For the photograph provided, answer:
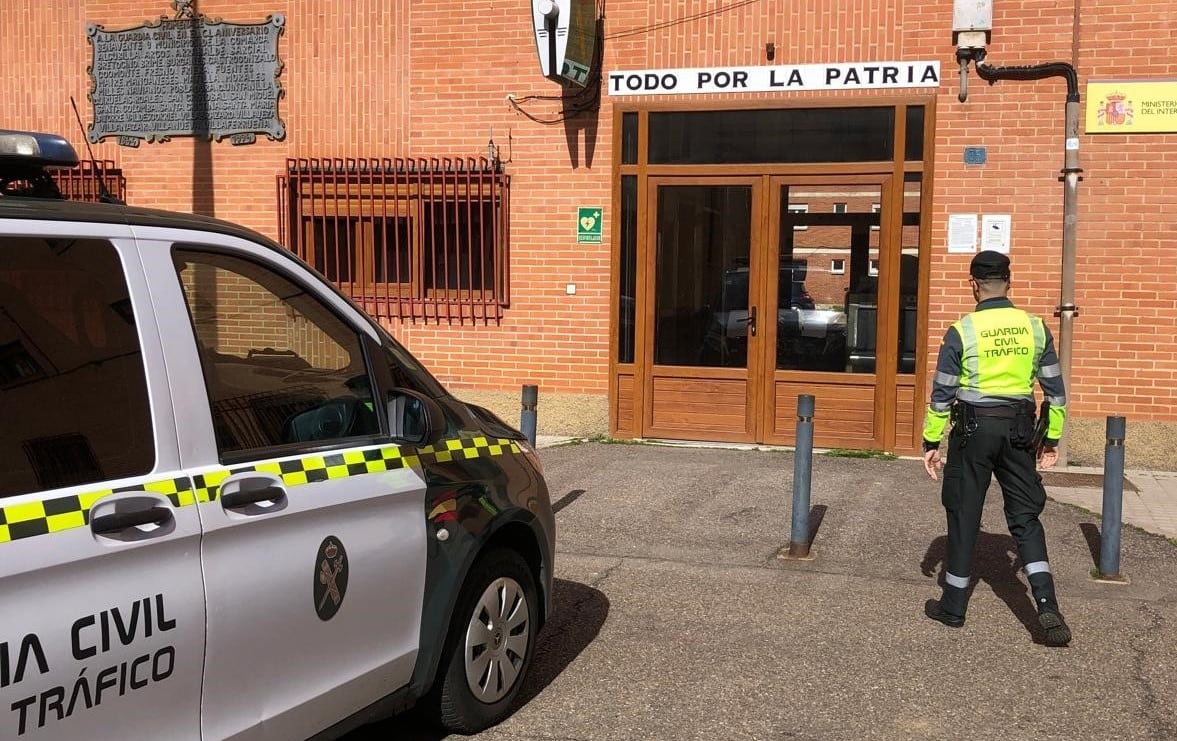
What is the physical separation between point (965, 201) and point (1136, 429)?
2454 millimetres

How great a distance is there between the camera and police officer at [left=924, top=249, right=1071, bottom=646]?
541 centimetres

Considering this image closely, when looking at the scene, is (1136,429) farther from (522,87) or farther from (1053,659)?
(522,87)

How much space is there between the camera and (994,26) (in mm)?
10094

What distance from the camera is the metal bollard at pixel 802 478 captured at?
6.90 m

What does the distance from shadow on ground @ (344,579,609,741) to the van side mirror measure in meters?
1.17

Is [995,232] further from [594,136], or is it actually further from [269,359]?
[269,359]

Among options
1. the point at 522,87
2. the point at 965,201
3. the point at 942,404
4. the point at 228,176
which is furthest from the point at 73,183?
the point at 942,404

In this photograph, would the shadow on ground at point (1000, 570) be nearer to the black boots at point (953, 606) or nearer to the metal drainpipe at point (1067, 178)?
the black boots at point (953, 606)

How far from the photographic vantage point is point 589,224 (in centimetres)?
1119

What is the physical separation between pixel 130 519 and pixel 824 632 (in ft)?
12.4

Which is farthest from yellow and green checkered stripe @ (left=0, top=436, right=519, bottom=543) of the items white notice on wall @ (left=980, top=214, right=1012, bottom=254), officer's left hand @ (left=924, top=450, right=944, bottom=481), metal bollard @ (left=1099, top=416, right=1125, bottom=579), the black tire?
white notice on wall @ (left=980, top=214, right=1012, bottom=254)

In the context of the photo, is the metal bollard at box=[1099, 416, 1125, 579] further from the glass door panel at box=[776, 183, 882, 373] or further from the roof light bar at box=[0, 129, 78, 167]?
the roof light bar at box=[0, 129, 78, 167]

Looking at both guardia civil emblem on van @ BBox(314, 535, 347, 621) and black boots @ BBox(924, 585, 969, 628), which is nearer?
guardia civil emblem on van @ BBox(314, 535, 347, 621)

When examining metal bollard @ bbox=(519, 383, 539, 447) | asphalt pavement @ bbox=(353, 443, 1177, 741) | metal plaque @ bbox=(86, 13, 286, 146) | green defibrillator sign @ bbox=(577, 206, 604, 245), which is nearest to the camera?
asphalt pavement @ bbox=(353, 443, 1177, 741)
